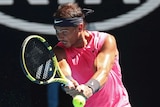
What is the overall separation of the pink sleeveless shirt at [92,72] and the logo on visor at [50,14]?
3.47 feet

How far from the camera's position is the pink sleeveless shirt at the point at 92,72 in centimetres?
348

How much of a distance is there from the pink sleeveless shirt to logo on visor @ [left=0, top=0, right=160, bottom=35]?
3.47 feet

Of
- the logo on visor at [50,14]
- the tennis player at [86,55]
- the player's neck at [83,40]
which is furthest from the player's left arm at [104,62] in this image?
the logo on visor at [50,14]

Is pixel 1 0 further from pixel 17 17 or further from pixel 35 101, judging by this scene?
pixel 35 101

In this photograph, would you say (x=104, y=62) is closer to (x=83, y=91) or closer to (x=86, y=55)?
(x=86, y=55)

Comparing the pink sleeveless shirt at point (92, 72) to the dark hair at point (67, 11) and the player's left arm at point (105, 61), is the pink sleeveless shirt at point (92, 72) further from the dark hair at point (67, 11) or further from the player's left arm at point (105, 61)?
the dark hair at point (67, 11)

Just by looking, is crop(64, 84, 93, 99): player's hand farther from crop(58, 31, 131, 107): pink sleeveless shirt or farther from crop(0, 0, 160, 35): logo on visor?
crop(0, 0, 160, 35): logo on visor

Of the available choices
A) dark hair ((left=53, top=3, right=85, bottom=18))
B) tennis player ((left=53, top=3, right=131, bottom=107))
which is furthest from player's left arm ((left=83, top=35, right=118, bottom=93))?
dark hair ((left=53, top=3, right=85, bottom=18))

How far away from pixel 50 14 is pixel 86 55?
1.17 meters

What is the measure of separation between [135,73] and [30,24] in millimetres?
957

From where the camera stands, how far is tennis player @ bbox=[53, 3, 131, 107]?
10.7ft

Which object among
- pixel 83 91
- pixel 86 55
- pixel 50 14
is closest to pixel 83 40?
pixel 86 55

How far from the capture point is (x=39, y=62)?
3410mm

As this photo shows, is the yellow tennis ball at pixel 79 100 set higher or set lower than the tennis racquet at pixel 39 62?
lower
